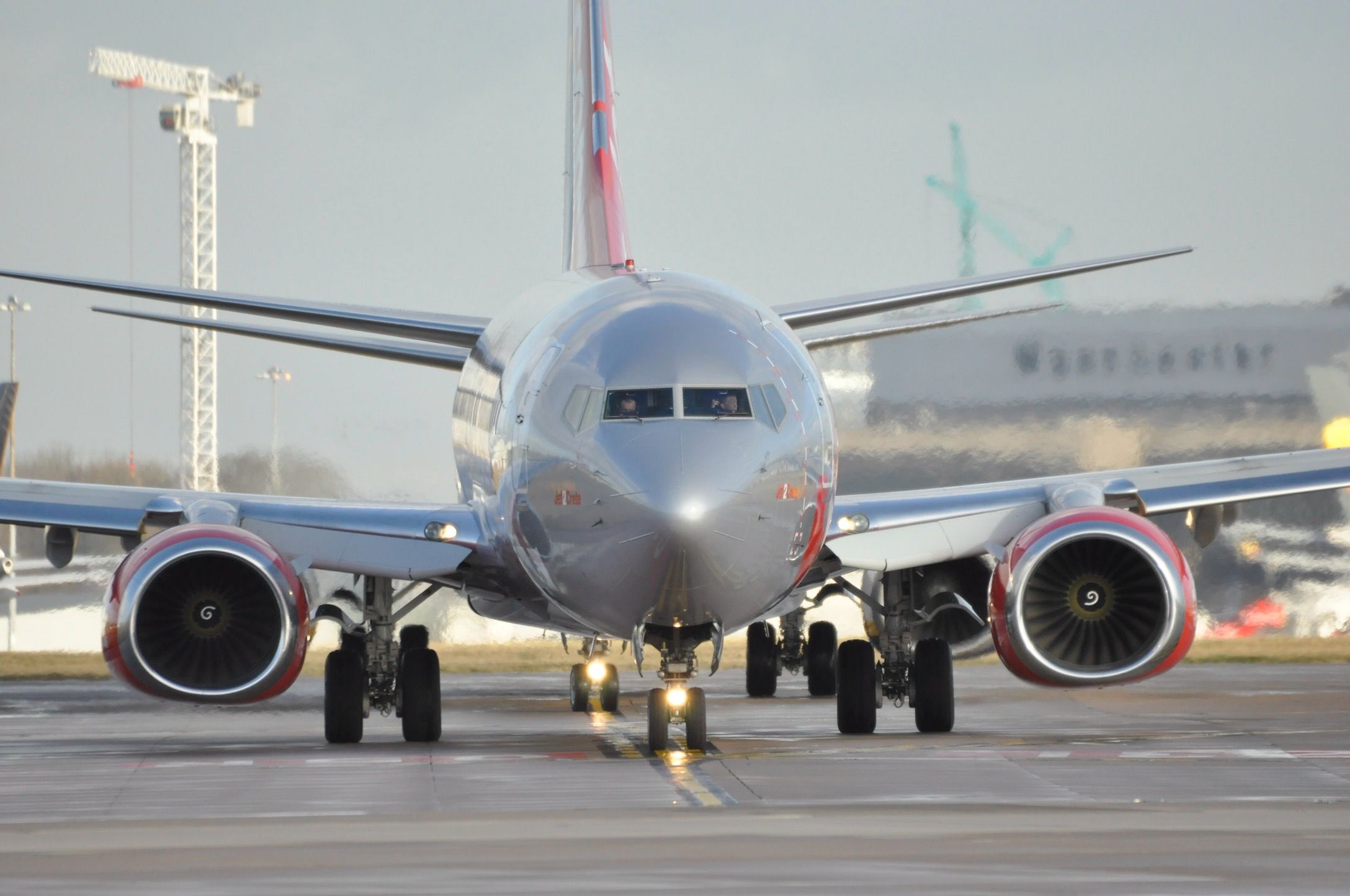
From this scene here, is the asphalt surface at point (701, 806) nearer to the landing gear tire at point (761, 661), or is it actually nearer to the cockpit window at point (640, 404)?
the cockpit window at point (640, 404)

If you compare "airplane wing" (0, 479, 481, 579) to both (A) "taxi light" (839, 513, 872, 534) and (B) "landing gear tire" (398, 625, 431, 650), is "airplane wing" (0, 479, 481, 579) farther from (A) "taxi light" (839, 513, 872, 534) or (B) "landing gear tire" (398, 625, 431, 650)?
(B) "landing gear tire" (398, 625, 431, 650)

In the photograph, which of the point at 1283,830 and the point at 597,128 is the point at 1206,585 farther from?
the point at 1283,830

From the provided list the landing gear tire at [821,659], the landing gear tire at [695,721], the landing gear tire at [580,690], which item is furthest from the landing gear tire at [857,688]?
the landing gear tire at [821,659]

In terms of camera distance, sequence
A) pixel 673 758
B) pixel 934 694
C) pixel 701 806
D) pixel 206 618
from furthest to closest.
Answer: pixel 934 694 < pixel 206 618 < pixel 673 758 < pixel 701 806

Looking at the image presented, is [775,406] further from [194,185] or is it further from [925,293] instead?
[194,185]

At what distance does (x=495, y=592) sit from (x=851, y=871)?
1095cm

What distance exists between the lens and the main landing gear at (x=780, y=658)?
28.8 metres

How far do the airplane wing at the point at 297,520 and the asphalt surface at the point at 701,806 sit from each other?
1.57 metres

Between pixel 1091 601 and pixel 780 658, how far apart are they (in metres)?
11.5

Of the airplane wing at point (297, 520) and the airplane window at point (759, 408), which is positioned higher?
the airplane window at point (759, 408)

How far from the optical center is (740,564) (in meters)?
15.9

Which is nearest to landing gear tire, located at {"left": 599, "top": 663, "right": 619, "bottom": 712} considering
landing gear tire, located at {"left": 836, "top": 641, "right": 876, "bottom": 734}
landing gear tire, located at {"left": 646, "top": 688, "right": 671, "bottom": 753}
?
landing gear tire, located at {"left": 836, "top": 641, "right": 876, "bottom": 734}

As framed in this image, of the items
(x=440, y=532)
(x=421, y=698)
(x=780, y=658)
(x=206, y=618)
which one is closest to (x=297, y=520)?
(x=440, y=532)

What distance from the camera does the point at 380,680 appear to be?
20.4 metres
